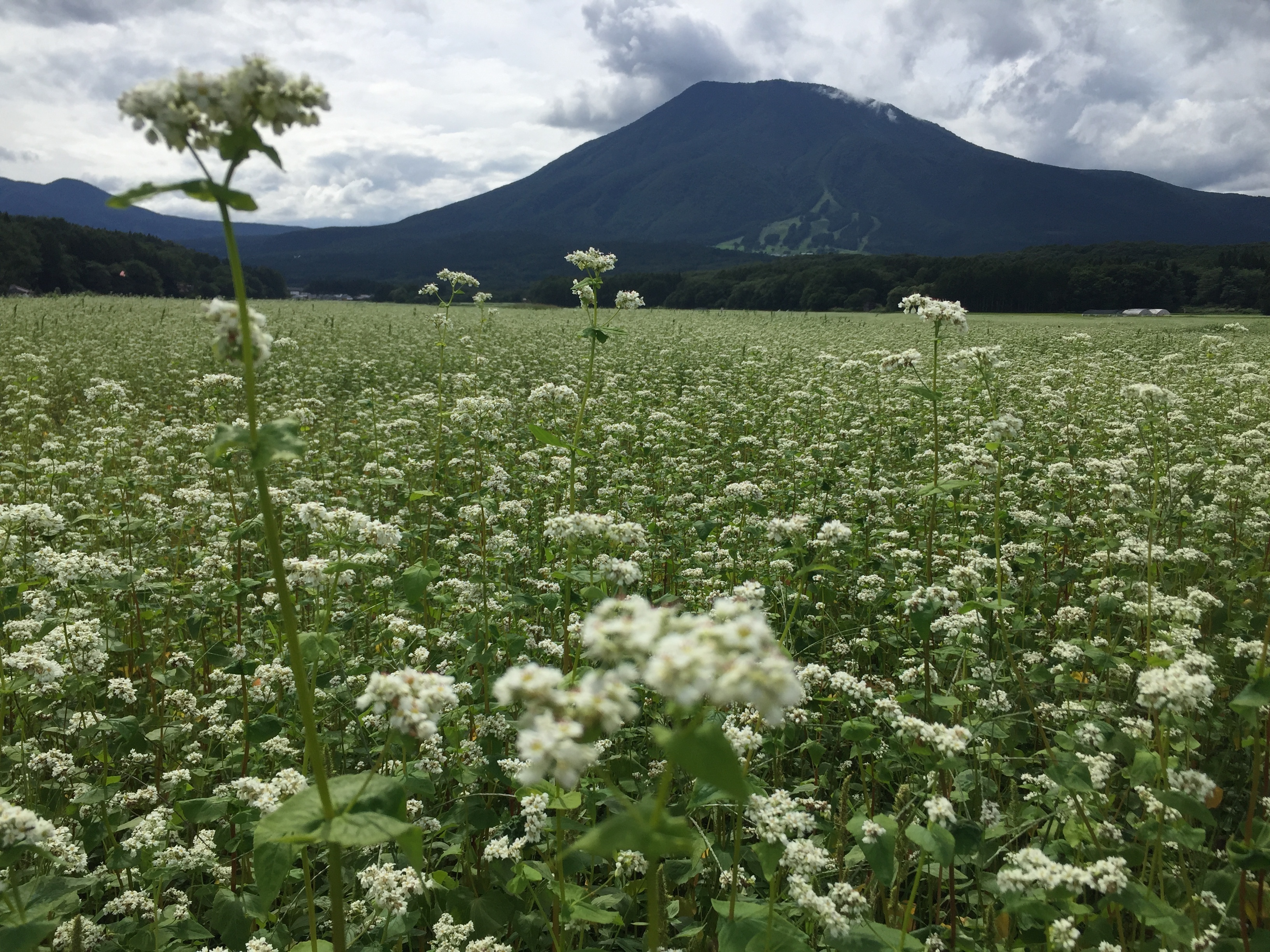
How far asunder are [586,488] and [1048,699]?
564 centimetres

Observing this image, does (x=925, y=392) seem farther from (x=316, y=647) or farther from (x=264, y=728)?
(x=264, y=728)

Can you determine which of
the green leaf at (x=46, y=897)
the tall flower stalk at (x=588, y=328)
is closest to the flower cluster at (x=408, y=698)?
the tall flower stalk at (x=588, y=328)

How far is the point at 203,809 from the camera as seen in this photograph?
3273 millimetres

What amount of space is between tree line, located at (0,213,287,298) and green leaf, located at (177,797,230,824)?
254 ft

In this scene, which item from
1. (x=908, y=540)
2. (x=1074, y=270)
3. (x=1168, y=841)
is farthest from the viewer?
(x=1074, y=270)

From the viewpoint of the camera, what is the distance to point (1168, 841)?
10.2 ft

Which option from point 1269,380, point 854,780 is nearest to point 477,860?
point 854,780

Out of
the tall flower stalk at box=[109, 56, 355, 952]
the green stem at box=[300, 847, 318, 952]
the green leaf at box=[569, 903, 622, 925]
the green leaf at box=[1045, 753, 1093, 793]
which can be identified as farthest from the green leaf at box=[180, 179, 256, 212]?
the green leaf at box=[1045, 753, 1093, 793]

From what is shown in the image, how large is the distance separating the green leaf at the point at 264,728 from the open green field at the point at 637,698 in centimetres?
2

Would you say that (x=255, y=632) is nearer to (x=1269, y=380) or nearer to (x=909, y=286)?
(x=1269, y=380)

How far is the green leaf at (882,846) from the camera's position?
107 inches

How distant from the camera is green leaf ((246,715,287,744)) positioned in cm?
359

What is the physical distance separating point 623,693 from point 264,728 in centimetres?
289

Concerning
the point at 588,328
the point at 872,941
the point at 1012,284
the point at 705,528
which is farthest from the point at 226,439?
the point at 1012,284
